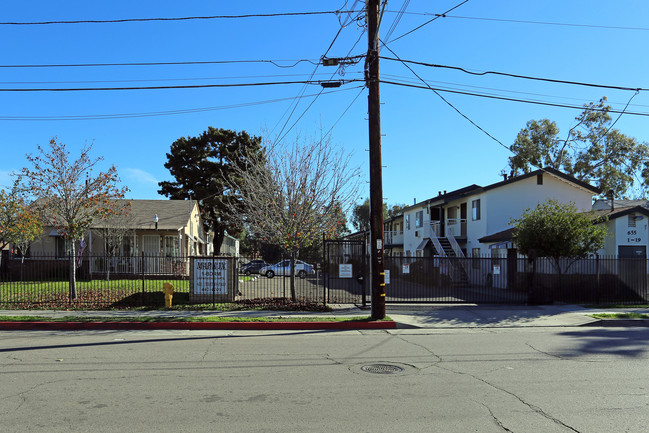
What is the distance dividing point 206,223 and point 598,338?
3630 centimetres

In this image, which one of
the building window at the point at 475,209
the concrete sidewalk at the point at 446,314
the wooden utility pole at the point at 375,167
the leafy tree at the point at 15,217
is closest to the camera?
the wooden utility pole at the point at 375,167

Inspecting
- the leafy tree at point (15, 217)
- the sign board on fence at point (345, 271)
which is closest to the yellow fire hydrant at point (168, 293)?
the sign board on fence at point (345, 271)

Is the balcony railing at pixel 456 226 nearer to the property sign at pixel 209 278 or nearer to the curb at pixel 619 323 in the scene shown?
the curb at pixel 619 323

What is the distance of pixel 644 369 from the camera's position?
7355mm

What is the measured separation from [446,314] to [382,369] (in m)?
8.04

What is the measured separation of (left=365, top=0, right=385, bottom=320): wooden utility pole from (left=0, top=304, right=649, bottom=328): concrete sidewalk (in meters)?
1.15

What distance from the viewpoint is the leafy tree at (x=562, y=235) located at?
16922 millimetres

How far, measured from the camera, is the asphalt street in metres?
4.86

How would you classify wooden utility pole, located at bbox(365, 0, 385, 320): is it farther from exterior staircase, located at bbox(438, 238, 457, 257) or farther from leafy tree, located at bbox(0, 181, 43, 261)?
exterior staircase, located at bbox(438, 238, 457, 257)

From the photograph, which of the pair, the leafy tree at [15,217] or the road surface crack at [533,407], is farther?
the leafy tree at [15,217]

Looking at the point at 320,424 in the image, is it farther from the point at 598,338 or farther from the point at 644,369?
the point at 598,338

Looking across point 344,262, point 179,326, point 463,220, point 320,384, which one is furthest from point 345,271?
point 463,220

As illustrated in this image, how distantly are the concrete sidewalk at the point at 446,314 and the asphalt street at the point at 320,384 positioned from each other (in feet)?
8.70

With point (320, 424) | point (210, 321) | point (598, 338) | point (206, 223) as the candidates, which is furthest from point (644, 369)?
point (206, 223)
